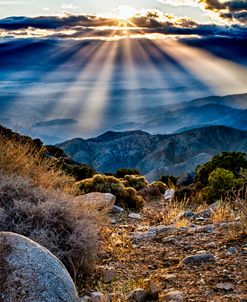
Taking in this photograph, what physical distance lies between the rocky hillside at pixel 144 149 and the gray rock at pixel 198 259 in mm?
145058

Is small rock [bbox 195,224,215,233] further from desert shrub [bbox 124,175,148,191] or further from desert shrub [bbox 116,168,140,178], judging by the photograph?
desert shrub [bbox 116,168,140,178]

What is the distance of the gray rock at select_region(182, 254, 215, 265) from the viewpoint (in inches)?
311

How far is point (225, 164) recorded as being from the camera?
1936 centimetres

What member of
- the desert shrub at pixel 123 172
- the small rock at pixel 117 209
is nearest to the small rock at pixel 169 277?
the small rock at pixel 117 209

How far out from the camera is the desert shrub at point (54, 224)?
7.91m

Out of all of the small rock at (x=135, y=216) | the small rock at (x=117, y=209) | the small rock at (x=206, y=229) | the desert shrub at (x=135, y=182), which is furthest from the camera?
the desert shrub at (x=135, y=182)

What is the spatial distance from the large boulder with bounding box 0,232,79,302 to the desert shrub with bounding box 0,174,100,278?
6.55 feet

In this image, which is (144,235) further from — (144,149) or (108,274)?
(144,149)

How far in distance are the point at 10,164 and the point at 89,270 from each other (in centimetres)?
350

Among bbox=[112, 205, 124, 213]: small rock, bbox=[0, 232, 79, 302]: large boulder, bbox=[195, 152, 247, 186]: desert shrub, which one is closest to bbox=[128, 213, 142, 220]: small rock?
bbox=[112, 205, 124, 213]: small rock

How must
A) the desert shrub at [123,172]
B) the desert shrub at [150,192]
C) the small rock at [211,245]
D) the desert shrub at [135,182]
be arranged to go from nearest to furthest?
the small rock at [211,245]
the desert shrub at [150,192]
the desert shrub at [135,182]
the desert shrub at [123,172]

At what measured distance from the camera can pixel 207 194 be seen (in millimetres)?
Result: 16547

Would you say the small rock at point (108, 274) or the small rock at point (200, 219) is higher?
the small rock at point (108, 274)

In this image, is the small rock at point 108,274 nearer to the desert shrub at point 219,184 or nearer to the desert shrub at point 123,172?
the desert shrub at point 219,184
